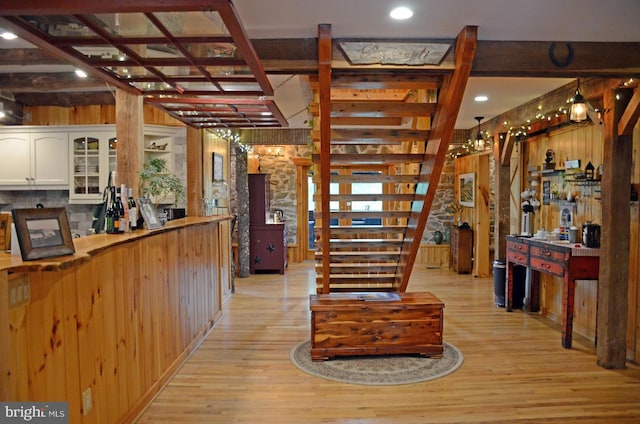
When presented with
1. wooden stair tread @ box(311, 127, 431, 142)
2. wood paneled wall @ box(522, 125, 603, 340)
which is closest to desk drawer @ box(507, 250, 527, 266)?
wood paneled wall @ box(522, 125, 603, 340)

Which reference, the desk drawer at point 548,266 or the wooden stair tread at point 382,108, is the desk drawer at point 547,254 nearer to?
the desk drawer at point 548,266

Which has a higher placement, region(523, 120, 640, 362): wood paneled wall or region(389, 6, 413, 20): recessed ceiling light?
region(389, 6, 413, 20): recessed ceiling light

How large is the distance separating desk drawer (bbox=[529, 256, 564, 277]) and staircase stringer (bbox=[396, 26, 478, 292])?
4.69 feet

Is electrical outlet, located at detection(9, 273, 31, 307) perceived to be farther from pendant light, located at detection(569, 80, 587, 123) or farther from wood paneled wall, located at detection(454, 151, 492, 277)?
wood paneled wall, located at detection(454, 151, 492, 277)

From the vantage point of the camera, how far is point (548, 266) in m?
4.35

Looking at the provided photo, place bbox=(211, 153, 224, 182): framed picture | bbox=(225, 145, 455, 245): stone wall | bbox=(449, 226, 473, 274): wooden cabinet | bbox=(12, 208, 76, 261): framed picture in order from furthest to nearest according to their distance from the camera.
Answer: bbox=(225, 145, 455, 245): stone wall → bbox=(449, 226, 473, 274): wooden cabinet → bbox=(211, 153, 224, 182): framed picture → bbox=(12, 208, 76, 261): framed picture

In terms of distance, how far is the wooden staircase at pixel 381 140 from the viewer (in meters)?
3.14

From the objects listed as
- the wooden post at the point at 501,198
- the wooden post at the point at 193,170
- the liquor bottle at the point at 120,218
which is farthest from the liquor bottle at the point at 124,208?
the wooden post at the point at 501,198

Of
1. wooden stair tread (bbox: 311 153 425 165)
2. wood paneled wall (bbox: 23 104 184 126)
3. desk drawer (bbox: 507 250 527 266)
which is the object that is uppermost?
→ wood paneled wall (bbox: 23 104 184 126)

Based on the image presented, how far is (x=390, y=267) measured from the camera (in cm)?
487

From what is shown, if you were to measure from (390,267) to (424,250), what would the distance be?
4038mm

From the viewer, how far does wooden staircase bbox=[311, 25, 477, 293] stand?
3137 mm

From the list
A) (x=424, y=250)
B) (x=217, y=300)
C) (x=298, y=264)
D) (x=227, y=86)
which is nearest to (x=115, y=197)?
(x=227, y=86)

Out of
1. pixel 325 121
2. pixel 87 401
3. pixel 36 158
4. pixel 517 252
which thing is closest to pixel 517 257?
pixel 517 252
